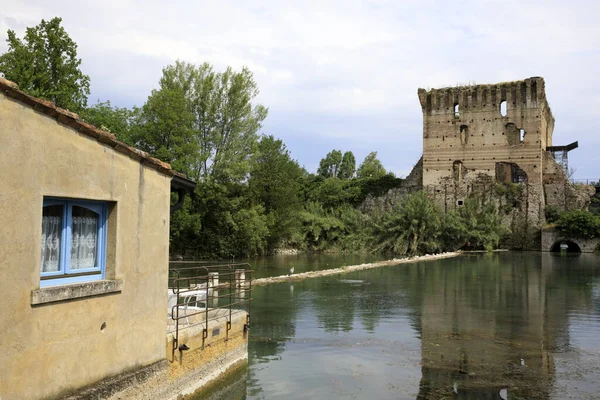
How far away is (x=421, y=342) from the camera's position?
12.6 metres

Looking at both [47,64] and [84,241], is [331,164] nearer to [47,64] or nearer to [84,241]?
[47,64]

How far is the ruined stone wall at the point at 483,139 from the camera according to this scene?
52.5 meters

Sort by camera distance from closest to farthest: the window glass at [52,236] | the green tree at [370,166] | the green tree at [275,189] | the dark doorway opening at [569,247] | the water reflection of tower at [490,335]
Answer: the window glass at [52,236] → the water reflection of tower at [490,335] → the green tree at [275,189] → the dark doorway opening at [569,247] → the green tree at [370,166]

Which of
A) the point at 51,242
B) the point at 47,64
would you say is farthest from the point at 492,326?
the point at 47,64

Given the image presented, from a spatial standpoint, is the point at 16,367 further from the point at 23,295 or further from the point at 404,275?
the point at 404,275

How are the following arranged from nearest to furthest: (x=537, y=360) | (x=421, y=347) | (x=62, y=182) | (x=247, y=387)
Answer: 1. (x=62, y=182)
2. (x=247, y=387)
3. (x=537, y=360)
4. (x=421, y=347)

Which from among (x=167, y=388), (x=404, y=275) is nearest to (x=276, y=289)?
(x=404, y=275)

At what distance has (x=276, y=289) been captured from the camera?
21.6 meters

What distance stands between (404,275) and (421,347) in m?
16.1

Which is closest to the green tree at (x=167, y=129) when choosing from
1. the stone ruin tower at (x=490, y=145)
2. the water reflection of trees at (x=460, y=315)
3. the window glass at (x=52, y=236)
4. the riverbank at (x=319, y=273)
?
the riverbank at (x=319, y=273)

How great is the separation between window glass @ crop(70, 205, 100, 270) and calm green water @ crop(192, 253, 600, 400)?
3238 millimetres

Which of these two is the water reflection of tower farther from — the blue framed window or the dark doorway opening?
the dark doorway opening

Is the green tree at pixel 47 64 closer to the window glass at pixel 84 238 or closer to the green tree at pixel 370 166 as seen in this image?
the window glass at pixel 84 238

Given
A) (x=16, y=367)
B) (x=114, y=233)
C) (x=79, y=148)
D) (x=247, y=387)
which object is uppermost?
(x=79, y=148)
